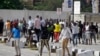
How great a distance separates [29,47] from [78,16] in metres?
25.2

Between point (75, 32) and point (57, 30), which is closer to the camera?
point (75, 32)

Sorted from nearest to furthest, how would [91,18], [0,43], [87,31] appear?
1. [0,43]
2. [87,31]
3. [91,18]

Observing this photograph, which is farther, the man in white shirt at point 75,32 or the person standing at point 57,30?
the person standing at point 57,30

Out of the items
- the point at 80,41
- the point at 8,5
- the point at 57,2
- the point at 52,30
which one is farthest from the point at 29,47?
the point at 57,2

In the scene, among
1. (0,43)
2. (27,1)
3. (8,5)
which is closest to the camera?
(0,43)

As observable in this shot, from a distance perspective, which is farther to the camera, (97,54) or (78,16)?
(78,16)

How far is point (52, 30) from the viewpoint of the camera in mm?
30188

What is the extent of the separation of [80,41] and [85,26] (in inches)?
79.6

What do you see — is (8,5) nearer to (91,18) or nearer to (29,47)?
(91,18)

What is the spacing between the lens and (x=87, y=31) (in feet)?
98.3

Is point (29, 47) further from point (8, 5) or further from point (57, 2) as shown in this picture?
point (57, 2)

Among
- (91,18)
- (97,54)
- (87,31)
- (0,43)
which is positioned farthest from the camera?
(91,18)

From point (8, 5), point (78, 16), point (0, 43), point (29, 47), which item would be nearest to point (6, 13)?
point (78, 16)

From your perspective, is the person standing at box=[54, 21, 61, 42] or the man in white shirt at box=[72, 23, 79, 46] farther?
the person standing at box=[54, 21, 61, 42]
